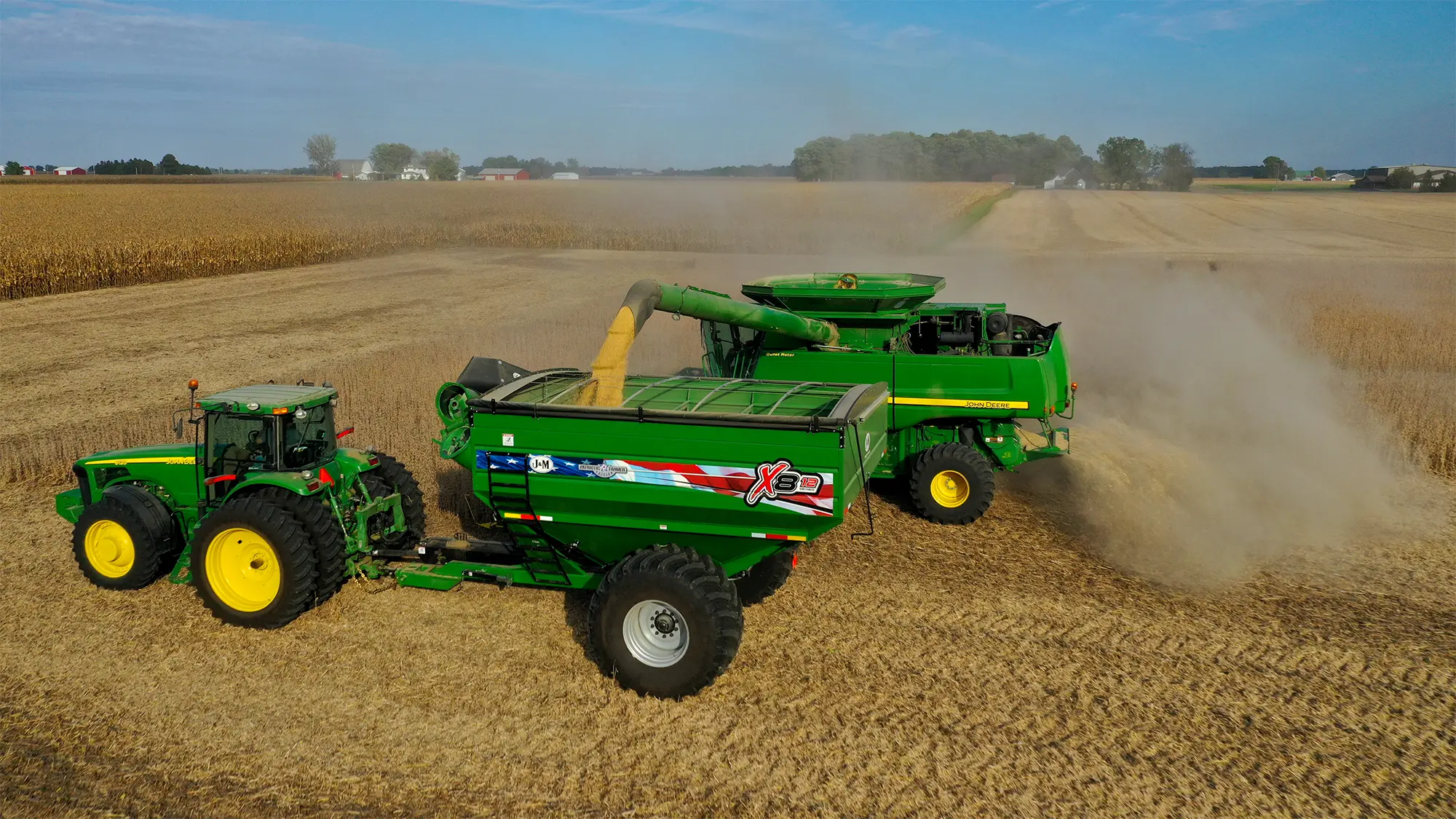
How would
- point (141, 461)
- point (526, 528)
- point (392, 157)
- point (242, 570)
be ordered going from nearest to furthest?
point (526, 528) → point (242, 570) → point (141, 461) → point (392, 157)

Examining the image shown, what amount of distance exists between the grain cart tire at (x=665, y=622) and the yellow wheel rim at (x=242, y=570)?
8.94 feet

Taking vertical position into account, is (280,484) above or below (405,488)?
above

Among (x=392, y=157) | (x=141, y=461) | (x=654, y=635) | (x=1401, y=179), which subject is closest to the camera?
(x=654, y=635)

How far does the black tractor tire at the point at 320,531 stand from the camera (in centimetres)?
759

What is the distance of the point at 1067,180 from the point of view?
3937 inches

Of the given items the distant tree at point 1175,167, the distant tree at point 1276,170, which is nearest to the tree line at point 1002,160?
the distant tree at point 1175,167

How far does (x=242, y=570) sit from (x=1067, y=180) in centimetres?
10280

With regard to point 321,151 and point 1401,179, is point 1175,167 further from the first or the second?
point 321,151

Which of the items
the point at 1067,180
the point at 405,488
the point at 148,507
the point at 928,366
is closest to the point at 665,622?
the point at 405,488

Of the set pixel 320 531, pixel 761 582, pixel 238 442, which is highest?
pixel 238 442

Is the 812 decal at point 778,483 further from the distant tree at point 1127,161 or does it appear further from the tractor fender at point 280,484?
the distant tree at point 1127,161

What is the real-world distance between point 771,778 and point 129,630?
5.33 m

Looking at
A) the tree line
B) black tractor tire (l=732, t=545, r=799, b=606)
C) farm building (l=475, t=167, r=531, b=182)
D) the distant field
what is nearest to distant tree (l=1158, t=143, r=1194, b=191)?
the tree line

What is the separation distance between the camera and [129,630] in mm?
7777
